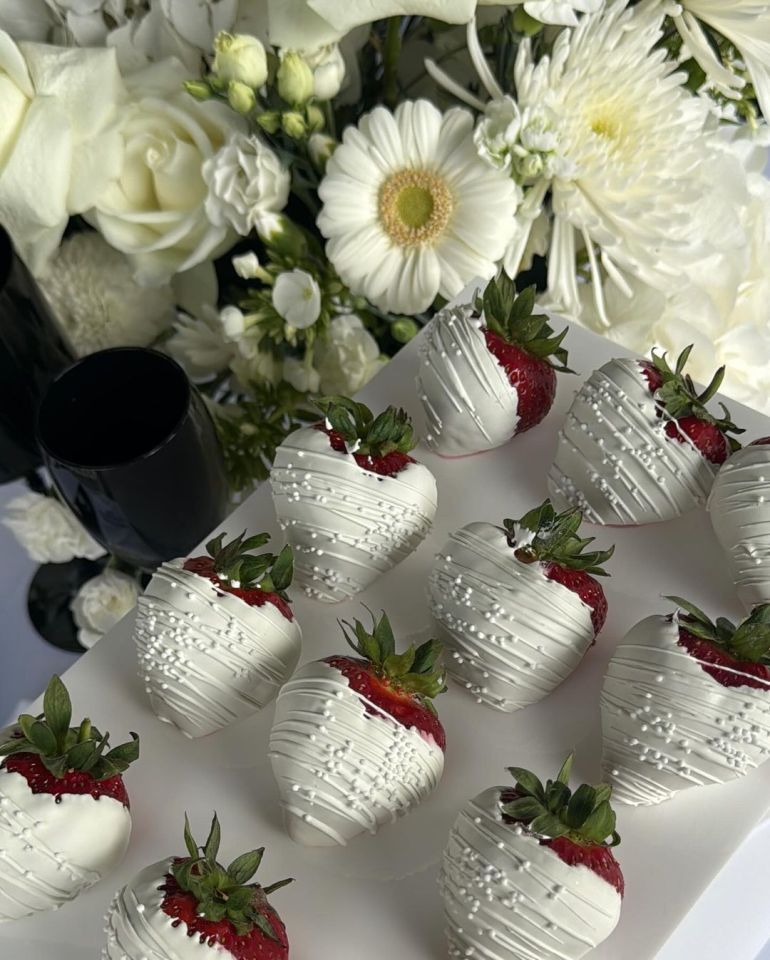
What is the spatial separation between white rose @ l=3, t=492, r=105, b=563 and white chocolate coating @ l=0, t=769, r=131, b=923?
397 mm

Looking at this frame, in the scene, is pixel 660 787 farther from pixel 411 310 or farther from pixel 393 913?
pixel 411 310

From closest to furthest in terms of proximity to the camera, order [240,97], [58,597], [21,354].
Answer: [240,97] → [21,354] → [58,597]

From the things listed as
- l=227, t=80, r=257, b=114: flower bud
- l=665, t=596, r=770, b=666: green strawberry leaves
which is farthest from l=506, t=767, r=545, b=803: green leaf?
l=227, t=80, r=257, b=114: flower bud

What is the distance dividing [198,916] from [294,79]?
50 centimetres

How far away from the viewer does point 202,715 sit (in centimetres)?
50

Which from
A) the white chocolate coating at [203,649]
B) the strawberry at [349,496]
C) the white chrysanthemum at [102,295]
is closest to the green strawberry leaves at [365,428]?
the strawberry at [349,496]

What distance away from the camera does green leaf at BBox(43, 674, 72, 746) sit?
448 mm

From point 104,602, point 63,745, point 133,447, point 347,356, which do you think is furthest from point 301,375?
point 63,745

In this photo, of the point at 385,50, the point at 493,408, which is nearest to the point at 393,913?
the point at 493,408

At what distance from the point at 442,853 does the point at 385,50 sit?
22.6 inches

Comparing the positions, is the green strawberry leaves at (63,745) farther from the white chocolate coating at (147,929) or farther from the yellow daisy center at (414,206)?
the yellow daisy center at (414,206)

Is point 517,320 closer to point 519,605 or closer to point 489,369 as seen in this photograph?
point 489,369

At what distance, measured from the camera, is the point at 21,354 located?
74 centimetres

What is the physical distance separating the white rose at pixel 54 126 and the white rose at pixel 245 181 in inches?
3.0
